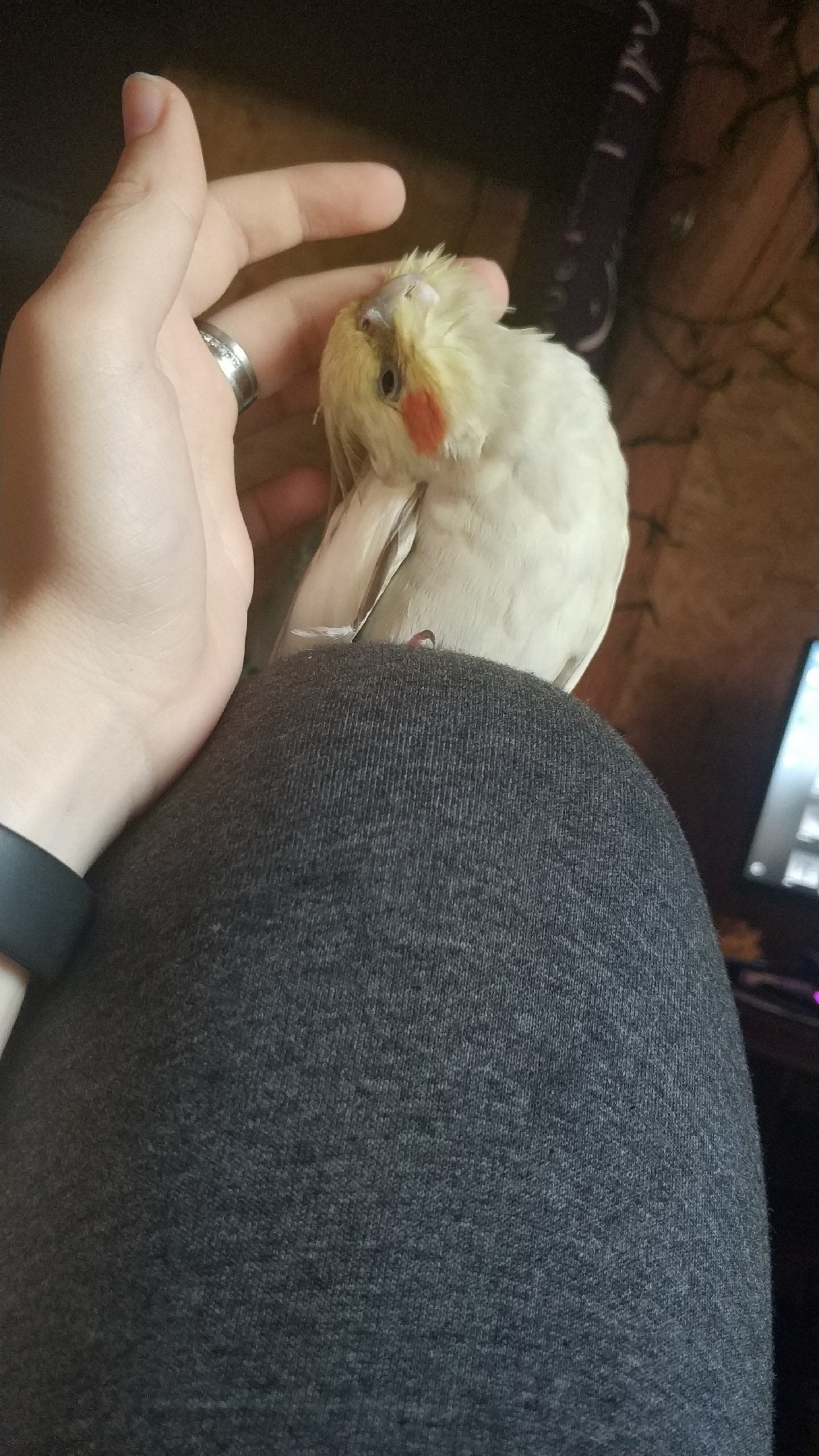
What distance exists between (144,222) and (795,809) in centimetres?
103

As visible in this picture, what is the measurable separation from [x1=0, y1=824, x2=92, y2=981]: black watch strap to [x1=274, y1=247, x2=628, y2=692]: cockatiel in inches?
10.4

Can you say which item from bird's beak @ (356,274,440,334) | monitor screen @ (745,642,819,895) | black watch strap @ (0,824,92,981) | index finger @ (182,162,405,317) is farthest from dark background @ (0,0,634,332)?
monitor screen @ (745,642,819,895)

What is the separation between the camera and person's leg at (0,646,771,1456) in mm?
291

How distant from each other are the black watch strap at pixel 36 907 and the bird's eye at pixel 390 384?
0.41 m

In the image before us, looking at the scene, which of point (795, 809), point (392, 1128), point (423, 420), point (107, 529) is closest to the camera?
point (392, 1128)

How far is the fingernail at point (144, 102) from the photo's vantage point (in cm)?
49

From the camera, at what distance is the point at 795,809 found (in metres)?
1.14

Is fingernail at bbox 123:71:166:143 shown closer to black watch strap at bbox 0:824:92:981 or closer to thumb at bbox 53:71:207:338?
thumb at bbox 53:71:207:338

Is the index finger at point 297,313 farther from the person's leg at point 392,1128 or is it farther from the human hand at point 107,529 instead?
the person's leg at point 392,1128

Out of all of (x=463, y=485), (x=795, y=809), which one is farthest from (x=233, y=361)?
(x=795, y=809)

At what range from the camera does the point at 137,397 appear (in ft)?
1.49

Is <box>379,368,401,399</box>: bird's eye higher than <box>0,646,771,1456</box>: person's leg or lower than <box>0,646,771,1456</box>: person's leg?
higher

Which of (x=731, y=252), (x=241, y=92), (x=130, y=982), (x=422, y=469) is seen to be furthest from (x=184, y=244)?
(x=731, y=252)

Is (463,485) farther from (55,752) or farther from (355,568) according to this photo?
(55,752)
